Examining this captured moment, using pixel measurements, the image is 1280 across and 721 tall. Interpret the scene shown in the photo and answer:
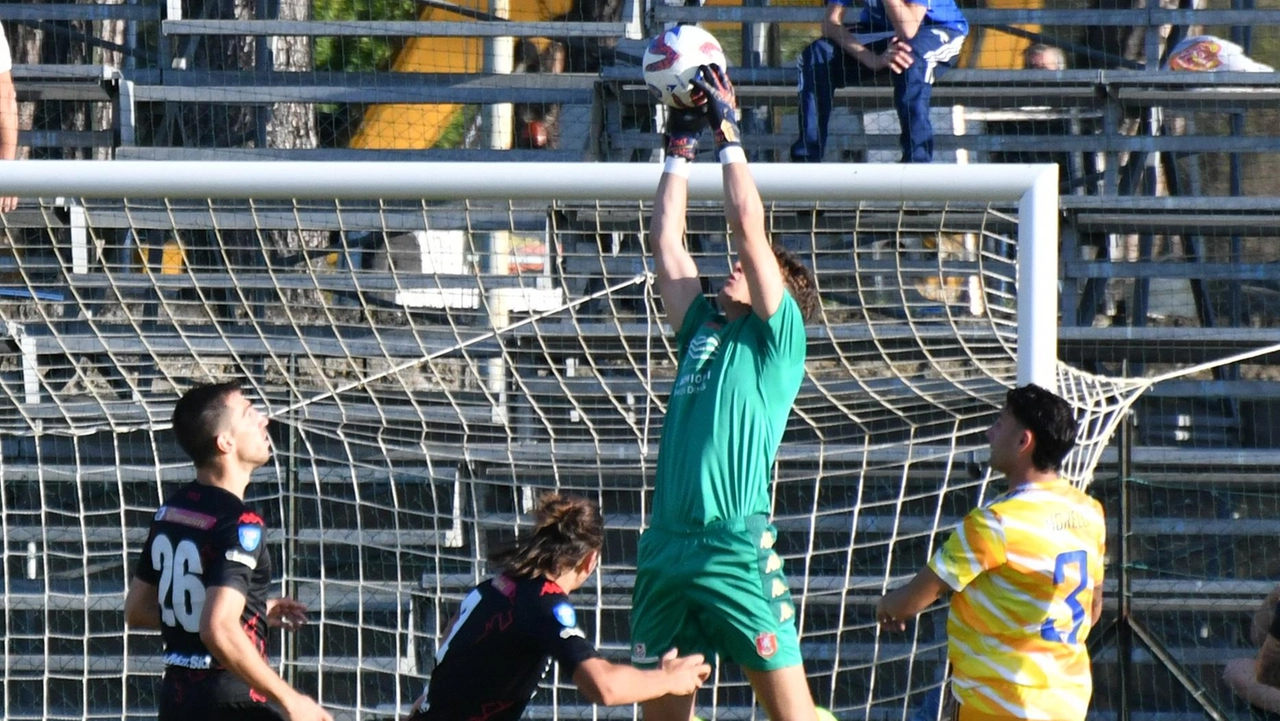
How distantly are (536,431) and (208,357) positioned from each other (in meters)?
1.48

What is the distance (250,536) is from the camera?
3.75 metres

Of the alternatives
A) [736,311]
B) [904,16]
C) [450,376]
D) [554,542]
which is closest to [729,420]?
[736,311]

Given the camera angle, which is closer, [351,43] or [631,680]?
[631,680]

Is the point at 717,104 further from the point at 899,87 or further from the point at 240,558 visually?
the point at 899,87

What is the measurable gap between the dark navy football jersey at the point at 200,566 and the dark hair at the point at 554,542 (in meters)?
0.62

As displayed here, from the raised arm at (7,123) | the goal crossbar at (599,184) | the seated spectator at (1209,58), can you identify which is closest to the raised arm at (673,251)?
the goal crossbar at (599,184)

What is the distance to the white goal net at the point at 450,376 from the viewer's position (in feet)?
15.5

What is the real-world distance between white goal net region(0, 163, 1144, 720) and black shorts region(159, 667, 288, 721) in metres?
1.57

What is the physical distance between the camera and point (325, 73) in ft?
29.1

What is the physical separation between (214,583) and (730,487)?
1258mm

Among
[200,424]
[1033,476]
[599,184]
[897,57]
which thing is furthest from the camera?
[897,57]

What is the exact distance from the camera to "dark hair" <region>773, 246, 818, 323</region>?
161 inches

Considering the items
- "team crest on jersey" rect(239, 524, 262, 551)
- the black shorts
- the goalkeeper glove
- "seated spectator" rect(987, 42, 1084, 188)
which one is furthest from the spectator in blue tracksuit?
the black shorts

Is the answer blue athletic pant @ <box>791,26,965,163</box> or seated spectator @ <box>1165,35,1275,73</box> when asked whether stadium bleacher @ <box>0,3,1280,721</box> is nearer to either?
seated spectator @ <box>1165,35,1275,73</box>
